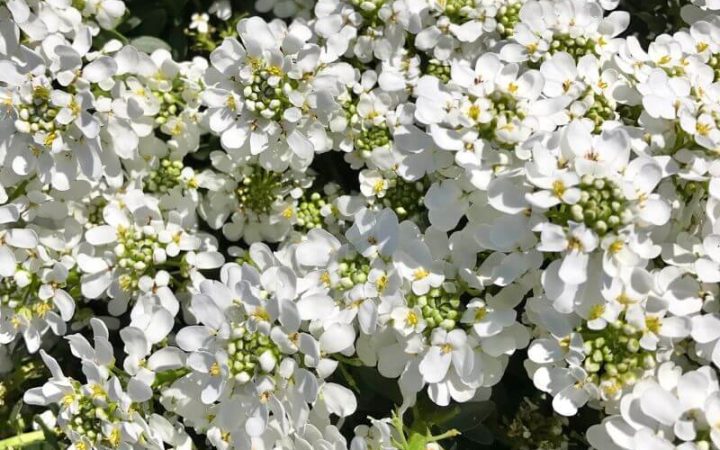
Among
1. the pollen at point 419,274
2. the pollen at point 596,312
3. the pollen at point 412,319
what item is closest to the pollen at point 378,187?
the pollen at point 419,274

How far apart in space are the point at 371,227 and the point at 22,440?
5.19ft

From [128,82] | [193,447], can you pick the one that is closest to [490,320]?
[193,447]

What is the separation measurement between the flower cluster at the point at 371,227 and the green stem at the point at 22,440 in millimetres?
104

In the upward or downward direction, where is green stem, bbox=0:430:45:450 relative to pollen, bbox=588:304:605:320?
downward

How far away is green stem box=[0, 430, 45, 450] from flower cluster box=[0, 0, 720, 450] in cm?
10

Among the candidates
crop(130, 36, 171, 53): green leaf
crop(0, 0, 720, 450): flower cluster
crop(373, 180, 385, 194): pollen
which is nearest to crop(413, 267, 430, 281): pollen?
crop(0, 0, 720, 450): flower cluster

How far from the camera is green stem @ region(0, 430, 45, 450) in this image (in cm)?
291

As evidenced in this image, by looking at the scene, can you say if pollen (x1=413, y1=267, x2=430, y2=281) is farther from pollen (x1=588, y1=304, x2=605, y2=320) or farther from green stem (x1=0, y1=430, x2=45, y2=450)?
green stem (x1=0, y1=430, x2=45, y2=450)

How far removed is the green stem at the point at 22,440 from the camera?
9.56ft

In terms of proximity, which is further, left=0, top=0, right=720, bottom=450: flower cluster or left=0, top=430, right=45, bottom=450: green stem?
left=0, top=430, right=45, bottom=450: green stem

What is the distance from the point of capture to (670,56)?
261cm

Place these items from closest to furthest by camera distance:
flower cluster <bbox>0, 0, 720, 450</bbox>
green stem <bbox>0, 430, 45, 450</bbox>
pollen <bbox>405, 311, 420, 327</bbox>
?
flower cluster <bbox>0, 0, 720, 450</bbox> → pollen <bbox>405, 311, 420, 327</bbox> → green stem <bbox>0, 430, 45, 450</bbox>

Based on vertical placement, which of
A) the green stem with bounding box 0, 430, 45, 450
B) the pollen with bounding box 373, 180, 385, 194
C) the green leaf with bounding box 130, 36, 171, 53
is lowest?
the green stem with bounding box 0, 430, 45, 450

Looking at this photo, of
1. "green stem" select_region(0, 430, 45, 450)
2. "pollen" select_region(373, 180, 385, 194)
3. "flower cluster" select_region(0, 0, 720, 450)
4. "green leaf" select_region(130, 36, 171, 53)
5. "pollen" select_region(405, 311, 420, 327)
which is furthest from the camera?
"green leaf" select_region(130, 36, 171, 53)
